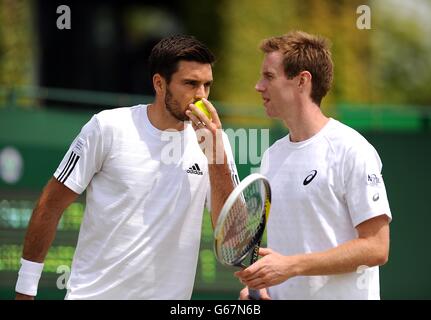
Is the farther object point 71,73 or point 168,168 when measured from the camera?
point 71,73

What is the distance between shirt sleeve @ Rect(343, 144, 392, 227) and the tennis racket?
1.09ft

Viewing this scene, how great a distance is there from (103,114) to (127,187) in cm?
37

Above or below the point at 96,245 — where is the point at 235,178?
above

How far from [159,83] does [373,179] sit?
119 cm

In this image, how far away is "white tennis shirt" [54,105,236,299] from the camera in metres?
4.32

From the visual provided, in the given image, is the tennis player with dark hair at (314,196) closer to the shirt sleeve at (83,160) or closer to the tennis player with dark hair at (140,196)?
the tennis player with dark hair at (140,196)

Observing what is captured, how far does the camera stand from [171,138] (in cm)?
447

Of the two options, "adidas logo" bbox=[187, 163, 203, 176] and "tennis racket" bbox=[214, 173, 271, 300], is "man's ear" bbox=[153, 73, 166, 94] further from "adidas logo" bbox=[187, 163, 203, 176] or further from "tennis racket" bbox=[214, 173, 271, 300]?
"tennis racket" bbox=[214, 173, 271, 300]

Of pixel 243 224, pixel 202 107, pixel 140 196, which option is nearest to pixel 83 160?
pixel 140 196

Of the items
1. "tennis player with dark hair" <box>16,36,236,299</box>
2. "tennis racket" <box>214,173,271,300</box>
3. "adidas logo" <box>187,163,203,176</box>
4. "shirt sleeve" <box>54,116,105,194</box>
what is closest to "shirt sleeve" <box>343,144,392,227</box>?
"tennis racket" <box>214,173,271,300</box>

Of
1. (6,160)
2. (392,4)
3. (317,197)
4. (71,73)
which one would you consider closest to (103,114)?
(317,197)

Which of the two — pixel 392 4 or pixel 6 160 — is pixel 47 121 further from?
pixel 392 4

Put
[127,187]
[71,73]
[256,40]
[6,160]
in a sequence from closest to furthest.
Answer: [127,187] → [6,160] → [256,40] → [71,73]

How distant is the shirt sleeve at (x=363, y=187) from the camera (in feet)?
12.6
